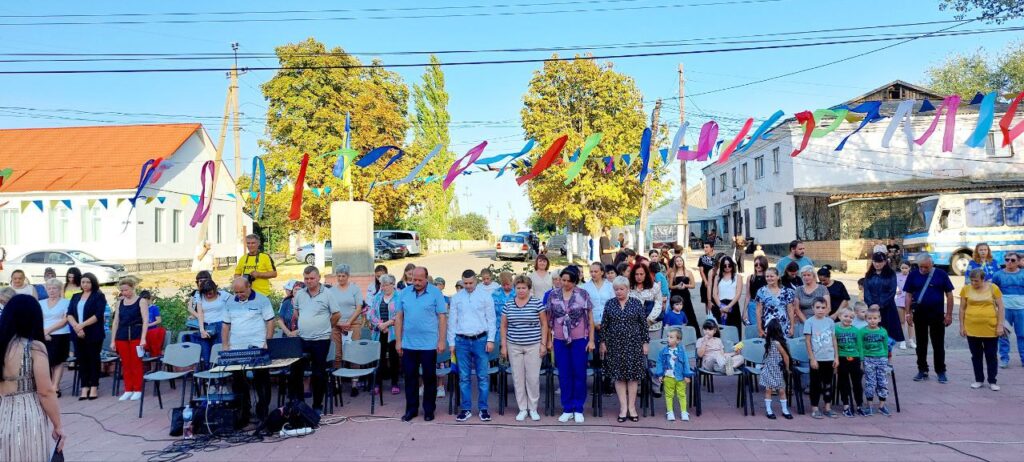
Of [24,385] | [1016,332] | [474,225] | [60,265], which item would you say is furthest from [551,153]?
[474,225]

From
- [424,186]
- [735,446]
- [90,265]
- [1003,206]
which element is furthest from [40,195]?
[1003,206]

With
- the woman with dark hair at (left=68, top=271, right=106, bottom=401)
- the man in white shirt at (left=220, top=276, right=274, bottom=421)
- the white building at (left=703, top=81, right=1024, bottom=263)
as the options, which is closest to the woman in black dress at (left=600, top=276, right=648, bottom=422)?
the man in white shirt at (left=220, top=276, right=274, bottom=421)

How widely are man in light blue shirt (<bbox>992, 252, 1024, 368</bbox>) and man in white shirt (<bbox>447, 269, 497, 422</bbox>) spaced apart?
22.4ft

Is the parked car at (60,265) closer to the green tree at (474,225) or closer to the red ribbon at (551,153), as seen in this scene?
the red ribbon at (551,153)

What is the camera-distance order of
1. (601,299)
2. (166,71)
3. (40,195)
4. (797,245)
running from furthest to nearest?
1. (40,195)
2. (166,71)
3. (797,245)
4. (601,299)

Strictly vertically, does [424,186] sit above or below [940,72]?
below

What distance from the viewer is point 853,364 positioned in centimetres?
682

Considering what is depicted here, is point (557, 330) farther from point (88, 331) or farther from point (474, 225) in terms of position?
point (474, 225)

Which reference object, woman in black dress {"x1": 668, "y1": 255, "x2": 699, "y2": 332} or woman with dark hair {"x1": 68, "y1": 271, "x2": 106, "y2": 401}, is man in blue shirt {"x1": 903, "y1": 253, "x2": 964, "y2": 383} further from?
woman with dark hair {"x1": 68, "y1": 271, "x2": 106, "y2": 401}

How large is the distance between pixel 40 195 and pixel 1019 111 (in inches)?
1669

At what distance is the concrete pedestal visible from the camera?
12266mm

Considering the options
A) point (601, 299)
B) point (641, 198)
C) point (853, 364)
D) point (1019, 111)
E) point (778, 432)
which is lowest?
point (778, 432)

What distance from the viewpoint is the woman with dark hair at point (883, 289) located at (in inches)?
324

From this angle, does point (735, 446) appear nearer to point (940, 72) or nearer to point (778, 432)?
point (778, 432)
